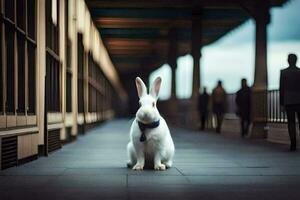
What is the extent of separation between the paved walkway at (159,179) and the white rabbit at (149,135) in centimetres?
28

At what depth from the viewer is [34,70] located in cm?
1238

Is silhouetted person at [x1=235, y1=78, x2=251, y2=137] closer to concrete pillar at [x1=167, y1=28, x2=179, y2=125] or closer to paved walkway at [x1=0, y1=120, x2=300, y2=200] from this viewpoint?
paved walkway at [x1=0, y1=120, x2=300, y2=200]

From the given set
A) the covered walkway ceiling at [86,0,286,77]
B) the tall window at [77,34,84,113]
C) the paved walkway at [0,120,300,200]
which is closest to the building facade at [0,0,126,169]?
the paved walkway at [0,120,300,200]

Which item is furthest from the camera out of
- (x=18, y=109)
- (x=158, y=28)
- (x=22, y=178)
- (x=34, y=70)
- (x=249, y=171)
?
(x=158, y=28)

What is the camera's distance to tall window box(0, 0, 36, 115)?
10.4 m

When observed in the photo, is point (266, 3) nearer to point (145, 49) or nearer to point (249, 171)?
point (249, 171)

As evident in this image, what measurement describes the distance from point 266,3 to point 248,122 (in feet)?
13.0

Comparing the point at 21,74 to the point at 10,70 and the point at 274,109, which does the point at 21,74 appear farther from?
the point at 274,109

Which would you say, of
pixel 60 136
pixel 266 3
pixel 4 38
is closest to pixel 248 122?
pixel 266 3

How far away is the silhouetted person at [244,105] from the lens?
71.0 feet

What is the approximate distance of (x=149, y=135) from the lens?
972 centimetres

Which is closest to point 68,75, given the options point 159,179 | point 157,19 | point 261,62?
point 261,62

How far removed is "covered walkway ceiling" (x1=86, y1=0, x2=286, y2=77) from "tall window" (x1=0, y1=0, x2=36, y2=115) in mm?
10930

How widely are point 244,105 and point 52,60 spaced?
28.1 ft
